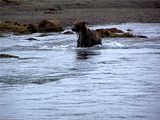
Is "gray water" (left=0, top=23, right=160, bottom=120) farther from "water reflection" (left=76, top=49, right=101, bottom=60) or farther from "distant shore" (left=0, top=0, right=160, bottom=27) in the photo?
"distant shore" (left=0, top=0, right=160, bottom=27)

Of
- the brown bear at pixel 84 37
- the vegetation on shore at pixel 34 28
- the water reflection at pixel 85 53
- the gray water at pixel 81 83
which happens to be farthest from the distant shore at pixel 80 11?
the gray water at pixel 81 83

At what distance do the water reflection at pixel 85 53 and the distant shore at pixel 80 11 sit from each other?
17.2 meters

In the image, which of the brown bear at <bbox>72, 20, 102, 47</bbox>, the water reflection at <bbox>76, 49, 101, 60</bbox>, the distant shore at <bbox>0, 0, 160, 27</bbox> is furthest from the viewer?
the distant shore at <bbox>0, 0, 160, 27</bbox>

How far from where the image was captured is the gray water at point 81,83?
10812mm

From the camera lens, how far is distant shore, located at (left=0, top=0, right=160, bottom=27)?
44.5 m

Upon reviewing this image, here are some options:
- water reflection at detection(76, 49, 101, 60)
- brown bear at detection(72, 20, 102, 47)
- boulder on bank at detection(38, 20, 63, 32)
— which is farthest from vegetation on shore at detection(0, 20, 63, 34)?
water reflection at detection(76, 49, 101, 60)

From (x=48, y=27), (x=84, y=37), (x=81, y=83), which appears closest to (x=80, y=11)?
(x=48, y=27)

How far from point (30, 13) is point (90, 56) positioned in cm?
2634

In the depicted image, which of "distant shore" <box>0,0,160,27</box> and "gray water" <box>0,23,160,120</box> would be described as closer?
"gray water" <box>0,23,160,120</box>

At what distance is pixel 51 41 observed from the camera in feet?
93.4

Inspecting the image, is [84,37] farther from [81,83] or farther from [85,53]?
[81,83]

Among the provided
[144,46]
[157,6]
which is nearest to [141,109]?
[144,46]

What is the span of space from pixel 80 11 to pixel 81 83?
36.2 meters

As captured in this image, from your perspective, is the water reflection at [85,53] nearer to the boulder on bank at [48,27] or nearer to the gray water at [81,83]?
the gray water at [81,83]
